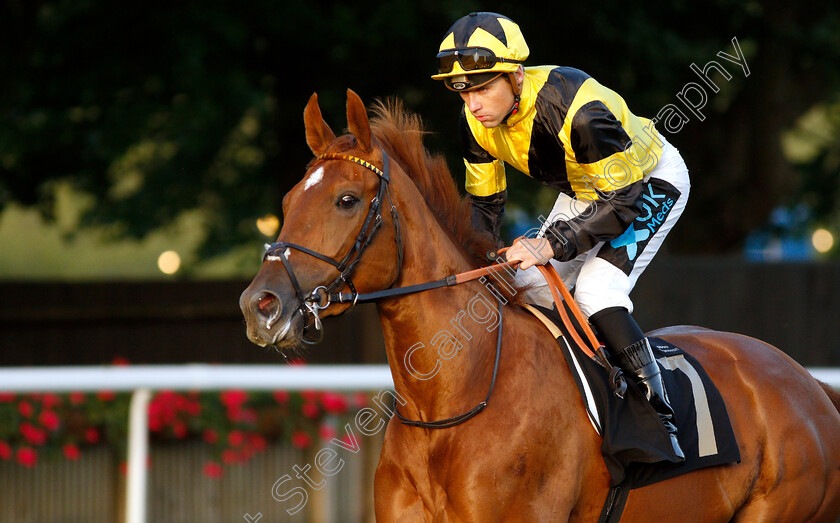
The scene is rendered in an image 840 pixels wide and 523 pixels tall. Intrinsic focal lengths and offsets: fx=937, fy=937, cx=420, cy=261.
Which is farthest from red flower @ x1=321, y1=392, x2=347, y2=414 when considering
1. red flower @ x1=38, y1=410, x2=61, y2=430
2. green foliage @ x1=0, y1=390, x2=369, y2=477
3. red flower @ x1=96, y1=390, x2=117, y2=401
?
red flower @ x1=38, y1=410, x2=61, y2=430

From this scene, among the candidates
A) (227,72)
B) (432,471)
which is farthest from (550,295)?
(227,72)

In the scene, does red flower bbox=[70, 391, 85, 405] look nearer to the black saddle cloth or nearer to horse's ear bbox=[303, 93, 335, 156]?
horse's ear bbox=[303, 93, 335, 156]

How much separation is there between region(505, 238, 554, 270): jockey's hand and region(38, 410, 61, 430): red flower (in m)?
2.58

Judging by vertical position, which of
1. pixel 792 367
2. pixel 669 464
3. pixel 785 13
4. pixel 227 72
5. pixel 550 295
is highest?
pixel 785 13

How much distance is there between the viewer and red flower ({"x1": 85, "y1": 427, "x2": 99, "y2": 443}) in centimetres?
447

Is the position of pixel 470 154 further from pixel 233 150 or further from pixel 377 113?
pixel 233 150

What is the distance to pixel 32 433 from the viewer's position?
440 cm

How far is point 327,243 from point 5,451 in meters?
2.64

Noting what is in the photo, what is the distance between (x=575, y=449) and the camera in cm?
281

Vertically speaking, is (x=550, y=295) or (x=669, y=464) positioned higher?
(x=550, y=295)

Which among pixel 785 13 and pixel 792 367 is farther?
pixel 785 13

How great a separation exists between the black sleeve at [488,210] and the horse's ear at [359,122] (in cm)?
67

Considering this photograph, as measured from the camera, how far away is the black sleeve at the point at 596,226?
2926 mm

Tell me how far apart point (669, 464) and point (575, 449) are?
0.39 m
